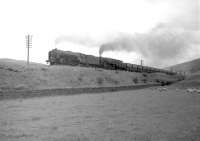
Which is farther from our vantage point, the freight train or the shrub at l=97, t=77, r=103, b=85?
the freight train

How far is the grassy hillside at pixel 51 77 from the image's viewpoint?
1886 cm

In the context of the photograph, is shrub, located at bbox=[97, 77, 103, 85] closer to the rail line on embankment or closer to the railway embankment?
the railway embankment

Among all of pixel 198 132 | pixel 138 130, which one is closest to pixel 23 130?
pixel 138 130

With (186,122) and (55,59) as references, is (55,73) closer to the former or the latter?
(55,59)

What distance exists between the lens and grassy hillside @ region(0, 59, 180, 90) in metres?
18.9

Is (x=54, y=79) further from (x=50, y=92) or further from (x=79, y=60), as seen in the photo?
(x=79, y=60)

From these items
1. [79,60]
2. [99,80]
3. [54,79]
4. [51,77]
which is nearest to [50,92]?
[54,79]

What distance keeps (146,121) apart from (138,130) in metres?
1.32

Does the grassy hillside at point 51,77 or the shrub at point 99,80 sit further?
the shrub at point 99,80

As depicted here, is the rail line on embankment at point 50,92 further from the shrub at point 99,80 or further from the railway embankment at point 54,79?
the shrub at point 99,80

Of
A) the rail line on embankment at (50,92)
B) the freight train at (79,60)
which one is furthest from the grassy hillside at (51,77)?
the freight train at (79,60)

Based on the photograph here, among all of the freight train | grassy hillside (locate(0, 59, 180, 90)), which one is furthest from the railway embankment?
the freight train

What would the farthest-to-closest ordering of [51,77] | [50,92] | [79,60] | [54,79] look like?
[79,60], [51,77], [54,79], [50,92]

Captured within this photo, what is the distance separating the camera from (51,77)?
22.6 metres
